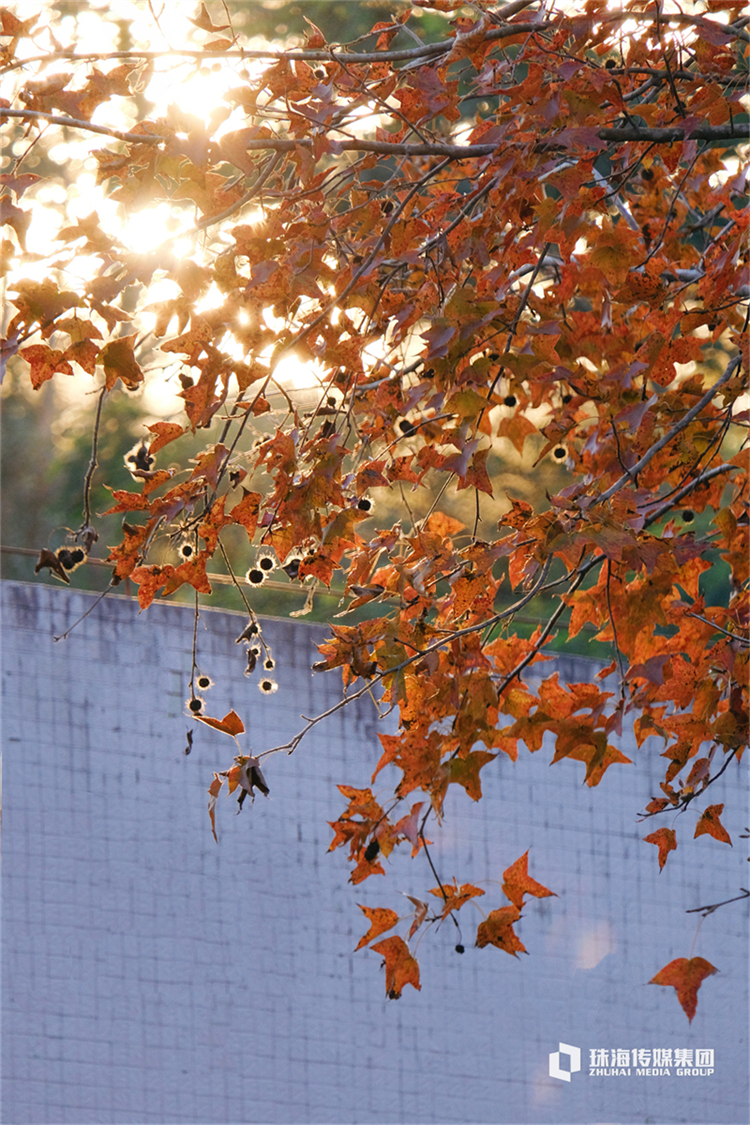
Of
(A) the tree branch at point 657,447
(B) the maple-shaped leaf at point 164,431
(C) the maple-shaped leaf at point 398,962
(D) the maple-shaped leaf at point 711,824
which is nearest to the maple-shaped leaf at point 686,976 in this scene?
(D) the maple-shaped leaf at point 711,824

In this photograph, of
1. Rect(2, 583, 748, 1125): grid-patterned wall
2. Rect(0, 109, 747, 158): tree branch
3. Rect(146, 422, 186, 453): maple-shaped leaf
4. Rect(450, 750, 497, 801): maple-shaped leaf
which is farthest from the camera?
Rect(2, 583, 748, 1125): grid-patterned wall

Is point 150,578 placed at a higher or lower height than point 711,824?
higher

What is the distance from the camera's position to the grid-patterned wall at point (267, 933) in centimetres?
362

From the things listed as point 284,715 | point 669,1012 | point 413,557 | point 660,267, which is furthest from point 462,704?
point 669,1012

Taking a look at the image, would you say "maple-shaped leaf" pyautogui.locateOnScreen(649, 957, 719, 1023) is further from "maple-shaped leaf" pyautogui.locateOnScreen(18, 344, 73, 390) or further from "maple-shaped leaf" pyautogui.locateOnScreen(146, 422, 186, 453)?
"maple-shaped leaf" pyautogui.locateOnScreen(18, 344, 73, 390)

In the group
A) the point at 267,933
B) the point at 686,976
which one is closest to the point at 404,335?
the point at 686,976

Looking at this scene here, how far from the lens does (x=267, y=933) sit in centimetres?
372

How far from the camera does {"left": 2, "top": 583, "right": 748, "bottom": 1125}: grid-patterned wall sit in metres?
3.62

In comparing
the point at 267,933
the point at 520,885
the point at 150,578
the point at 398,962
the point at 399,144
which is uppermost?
the point at 399,144

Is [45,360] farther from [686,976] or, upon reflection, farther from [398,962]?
[686,976]

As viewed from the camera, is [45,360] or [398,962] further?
[398,962]

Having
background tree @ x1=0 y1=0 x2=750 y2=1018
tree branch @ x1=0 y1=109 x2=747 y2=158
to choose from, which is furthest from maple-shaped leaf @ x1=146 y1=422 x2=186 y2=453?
tree branch @ x1=0 y1=109 x2=747 y2=158

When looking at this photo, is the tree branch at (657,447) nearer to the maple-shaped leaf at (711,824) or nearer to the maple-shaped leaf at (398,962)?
the maple-shaped leaf at (711,824)

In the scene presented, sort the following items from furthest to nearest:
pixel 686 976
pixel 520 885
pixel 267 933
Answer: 1. pixel 267 933
2. pixel 520 885
3. pixel 686 976
